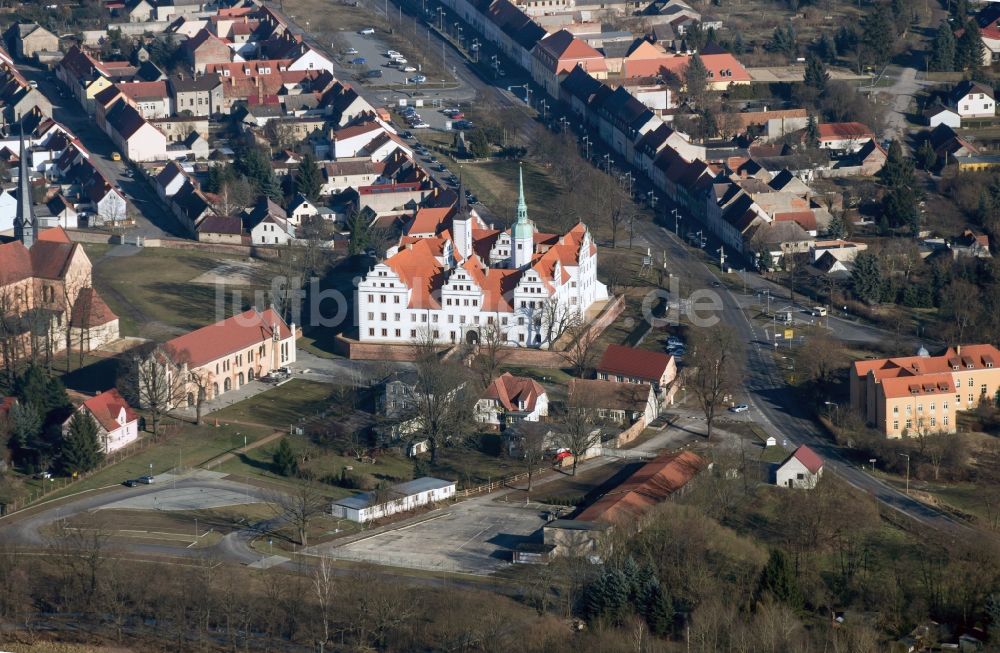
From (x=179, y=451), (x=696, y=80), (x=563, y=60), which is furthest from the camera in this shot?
(x=563, y=60)

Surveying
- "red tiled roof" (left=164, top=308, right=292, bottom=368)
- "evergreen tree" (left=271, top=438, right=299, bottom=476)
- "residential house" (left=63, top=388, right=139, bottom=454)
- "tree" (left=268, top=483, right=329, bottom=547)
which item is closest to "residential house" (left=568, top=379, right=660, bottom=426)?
"evergreen tree" (left=271, top=438, right=299, bottom=476)

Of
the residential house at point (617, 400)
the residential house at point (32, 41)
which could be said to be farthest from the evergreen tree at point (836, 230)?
the residential house at point (32, 41)

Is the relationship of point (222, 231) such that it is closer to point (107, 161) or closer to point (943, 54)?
point (107, 161)

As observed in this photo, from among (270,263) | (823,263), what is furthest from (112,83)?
(823,263)

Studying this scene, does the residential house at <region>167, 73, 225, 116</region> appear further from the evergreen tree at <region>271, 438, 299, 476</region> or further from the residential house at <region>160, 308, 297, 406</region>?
the evergreen tree at <region>271, 438, 299, 476</region>

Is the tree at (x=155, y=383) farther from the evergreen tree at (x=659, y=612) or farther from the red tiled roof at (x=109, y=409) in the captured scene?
the evergreen tree at (x=659, y=612)

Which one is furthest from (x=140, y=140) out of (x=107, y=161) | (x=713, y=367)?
(x=713, y=367)
